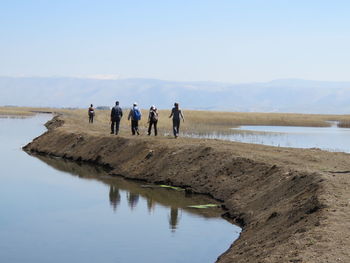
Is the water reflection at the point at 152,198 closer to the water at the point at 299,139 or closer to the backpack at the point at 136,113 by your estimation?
the backpack at the point at 136,113

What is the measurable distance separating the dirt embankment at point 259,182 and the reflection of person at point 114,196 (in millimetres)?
2396

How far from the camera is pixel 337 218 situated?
48.2 feet

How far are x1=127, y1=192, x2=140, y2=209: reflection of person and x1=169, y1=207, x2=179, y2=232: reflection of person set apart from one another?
185cm

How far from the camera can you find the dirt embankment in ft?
44.7

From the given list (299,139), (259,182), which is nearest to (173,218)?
(259,182)

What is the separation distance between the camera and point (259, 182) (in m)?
24.0

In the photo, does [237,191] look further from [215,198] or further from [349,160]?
[349,160]

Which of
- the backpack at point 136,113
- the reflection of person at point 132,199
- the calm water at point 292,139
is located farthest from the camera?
the calm water at point 292,139

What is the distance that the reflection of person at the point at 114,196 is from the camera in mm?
25278

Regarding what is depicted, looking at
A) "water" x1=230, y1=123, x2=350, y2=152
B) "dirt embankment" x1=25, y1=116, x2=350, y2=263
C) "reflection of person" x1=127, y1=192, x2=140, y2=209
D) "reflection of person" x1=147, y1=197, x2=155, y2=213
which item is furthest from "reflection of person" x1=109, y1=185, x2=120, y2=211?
"water" x1=230, y1=123, x2=350, y2=152

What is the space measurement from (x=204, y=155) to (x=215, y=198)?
4809 millimetres

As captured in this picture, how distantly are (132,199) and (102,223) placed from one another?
505 centimetres

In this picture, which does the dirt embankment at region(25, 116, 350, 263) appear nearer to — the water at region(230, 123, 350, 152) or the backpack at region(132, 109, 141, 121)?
the backpack at region(132, 109, 141, 121)

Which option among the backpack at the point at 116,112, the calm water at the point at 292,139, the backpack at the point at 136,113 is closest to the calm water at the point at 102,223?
the backpack at the point at 136,113
